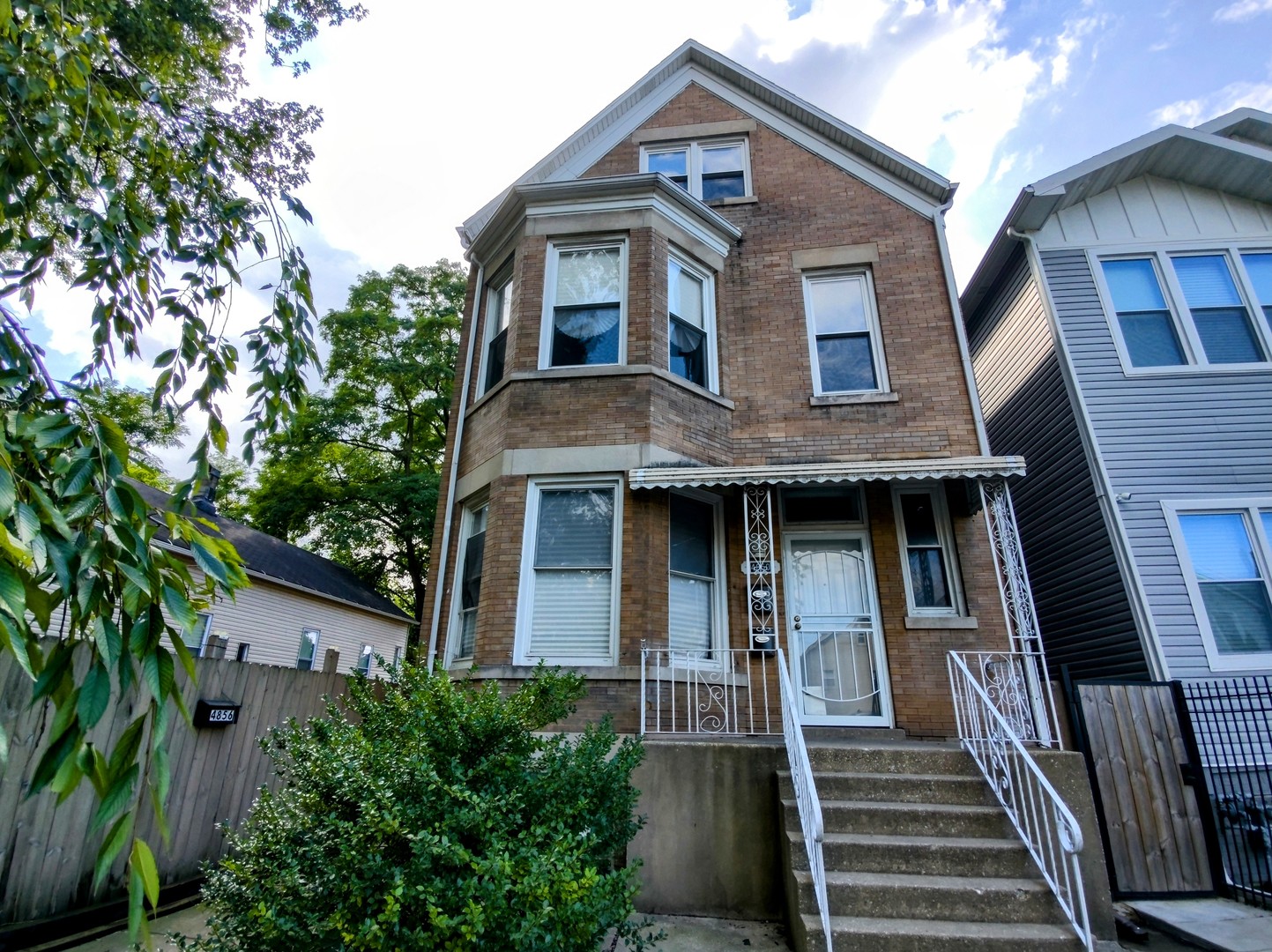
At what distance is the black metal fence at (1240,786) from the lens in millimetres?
5355

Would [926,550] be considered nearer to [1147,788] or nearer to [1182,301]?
[1147,788]

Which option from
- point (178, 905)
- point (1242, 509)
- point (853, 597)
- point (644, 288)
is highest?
point (644, 288)

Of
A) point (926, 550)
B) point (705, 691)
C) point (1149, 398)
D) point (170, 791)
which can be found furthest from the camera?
point (1149, 398)

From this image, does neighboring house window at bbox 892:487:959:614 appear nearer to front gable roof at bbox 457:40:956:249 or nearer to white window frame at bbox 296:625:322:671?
front gable roof at bbox 457:40:956:249

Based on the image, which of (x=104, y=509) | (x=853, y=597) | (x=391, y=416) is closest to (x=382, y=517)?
(x=391, y=416)

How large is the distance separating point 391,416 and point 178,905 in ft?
67.1

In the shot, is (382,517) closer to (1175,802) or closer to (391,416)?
(391,416)

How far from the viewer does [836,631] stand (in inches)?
281

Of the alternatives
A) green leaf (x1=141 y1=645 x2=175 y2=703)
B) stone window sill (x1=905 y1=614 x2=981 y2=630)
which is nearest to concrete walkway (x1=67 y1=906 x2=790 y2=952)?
stone window sill (x1=905 y1=614 x2=981 y2=630)

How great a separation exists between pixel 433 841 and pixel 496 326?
7260mm

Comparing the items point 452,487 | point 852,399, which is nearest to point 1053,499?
point 852,399

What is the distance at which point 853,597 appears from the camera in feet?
24.0

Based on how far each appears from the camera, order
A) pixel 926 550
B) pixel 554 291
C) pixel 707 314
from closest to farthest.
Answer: pixel 926 550, pixel 554 291, pixel 707 314

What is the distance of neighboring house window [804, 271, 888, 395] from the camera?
27.4 feet
